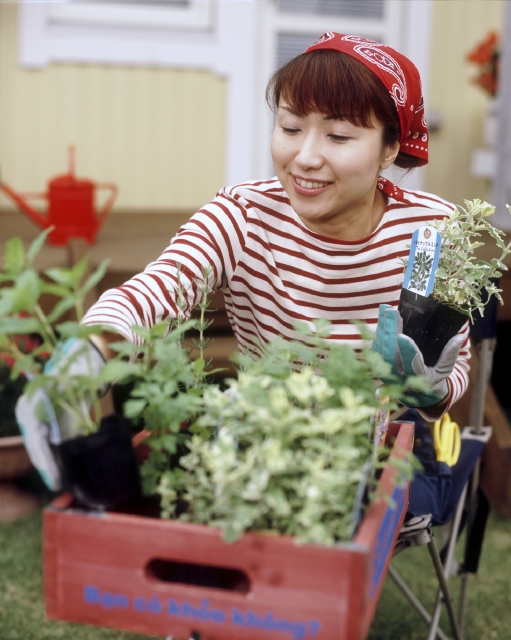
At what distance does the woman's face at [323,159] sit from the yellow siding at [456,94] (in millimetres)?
3561

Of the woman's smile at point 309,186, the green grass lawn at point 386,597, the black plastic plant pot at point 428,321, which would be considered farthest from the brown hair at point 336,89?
the green grass lawn at point 386,597

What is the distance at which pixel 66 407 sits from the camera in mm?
876

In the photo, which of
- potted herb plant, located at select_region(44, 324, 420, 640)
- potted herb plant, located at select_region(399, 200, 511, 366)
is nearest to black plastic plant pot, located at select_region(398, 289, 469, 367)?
potted herb plant, located at select_region(399, 200, 511, 366)

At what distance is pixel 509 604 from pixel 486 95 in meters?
3.23

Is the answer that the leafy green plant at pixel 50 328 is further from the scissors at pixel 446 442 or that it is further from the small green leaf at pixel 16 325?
the scissors at pixel 446 442

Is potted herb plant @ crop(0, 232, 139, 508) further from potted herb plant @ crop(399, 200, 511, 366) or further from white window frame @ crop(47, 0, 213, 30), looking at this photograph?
white window frame @ crop(47, 0, 213, 30)

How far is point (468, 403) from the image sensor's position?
9.64 ft

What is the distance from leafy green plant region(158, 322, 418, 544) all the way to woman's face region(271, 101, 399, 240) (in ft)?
1.63

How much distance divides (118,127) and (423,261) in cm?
359

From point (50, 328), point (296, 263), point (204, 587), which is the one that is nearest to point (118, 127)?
point (296, 263)

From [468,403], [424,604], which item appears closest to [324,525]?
[424,604]

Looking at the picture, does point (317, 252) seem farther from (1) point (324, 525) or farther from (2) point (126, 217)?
(2) point (126, 217)

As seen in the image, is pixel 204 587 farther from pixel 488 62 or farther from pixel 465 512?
pixel 488 62

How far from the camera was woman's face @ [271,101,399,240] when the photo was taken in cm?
135
